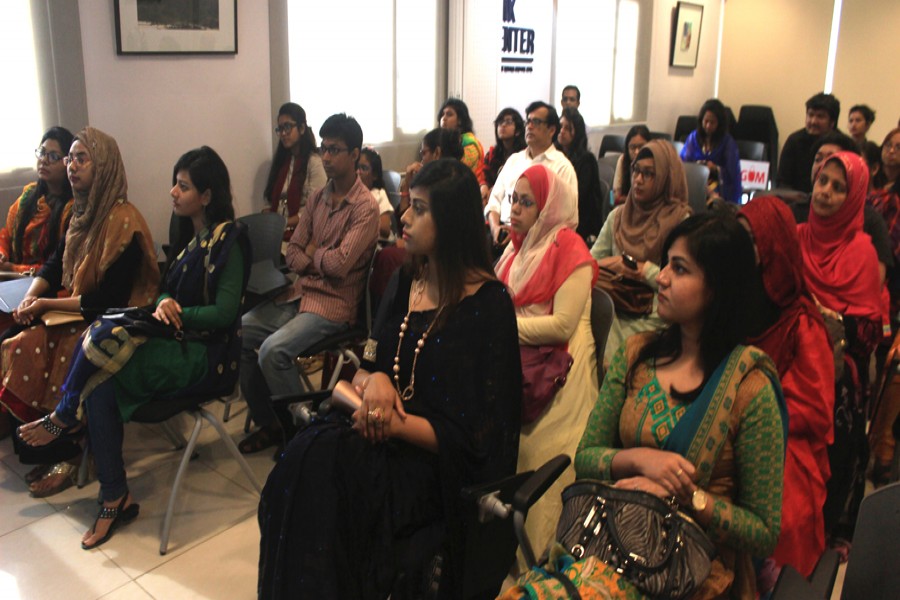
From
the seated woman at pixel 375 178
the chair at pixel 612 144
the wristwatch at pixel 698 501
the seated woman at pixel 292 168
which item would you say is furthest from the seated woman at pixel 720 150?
the wristwatch at pixel 698 501

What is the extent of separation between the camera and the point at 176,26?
3895mm

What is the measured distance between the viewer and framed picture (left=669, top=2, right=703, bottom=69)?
8844mm

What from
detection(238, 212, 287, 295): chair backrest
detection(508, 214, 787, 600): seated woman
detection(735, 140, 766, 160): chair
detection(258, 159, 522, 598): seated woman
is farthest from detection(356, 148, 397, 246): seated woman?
detection(735, 140, 766, 160): chair

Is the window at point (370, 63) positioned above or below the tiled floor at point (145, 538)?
above

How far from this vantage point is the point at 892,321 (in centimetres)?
328

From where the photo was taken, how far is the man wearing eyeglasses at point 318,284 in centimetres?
295

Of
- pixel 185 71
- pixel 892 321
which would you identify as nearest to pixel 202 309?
pixel 185 71

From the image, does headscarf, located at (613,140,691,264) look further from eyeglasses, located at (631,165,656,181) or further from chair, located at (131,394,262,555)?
chair, located at (131,394,262,555)

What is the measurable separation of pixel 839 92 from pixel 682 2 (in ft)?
7.00

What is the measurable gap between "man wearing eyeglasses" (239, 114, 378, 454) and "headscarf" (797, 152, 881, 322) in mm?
1728

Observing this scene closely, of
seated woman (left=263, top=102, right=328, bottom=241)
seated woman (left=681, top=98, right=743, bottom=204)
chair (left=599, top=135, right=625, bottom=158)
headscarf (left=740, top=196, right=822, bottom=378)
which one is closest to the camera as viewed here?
headscarf (left=740, top=196, right=822, bottom=378)

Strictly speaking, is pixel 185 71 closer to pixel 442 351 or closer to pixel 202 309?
pixel 202 309

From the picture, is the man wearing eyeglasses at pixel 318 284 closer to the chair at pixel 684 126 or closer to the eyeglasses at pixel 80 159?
the eyeglasses at pixel 80 159

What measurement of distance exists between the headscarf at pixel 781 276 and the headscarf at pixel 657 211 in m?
0.95
